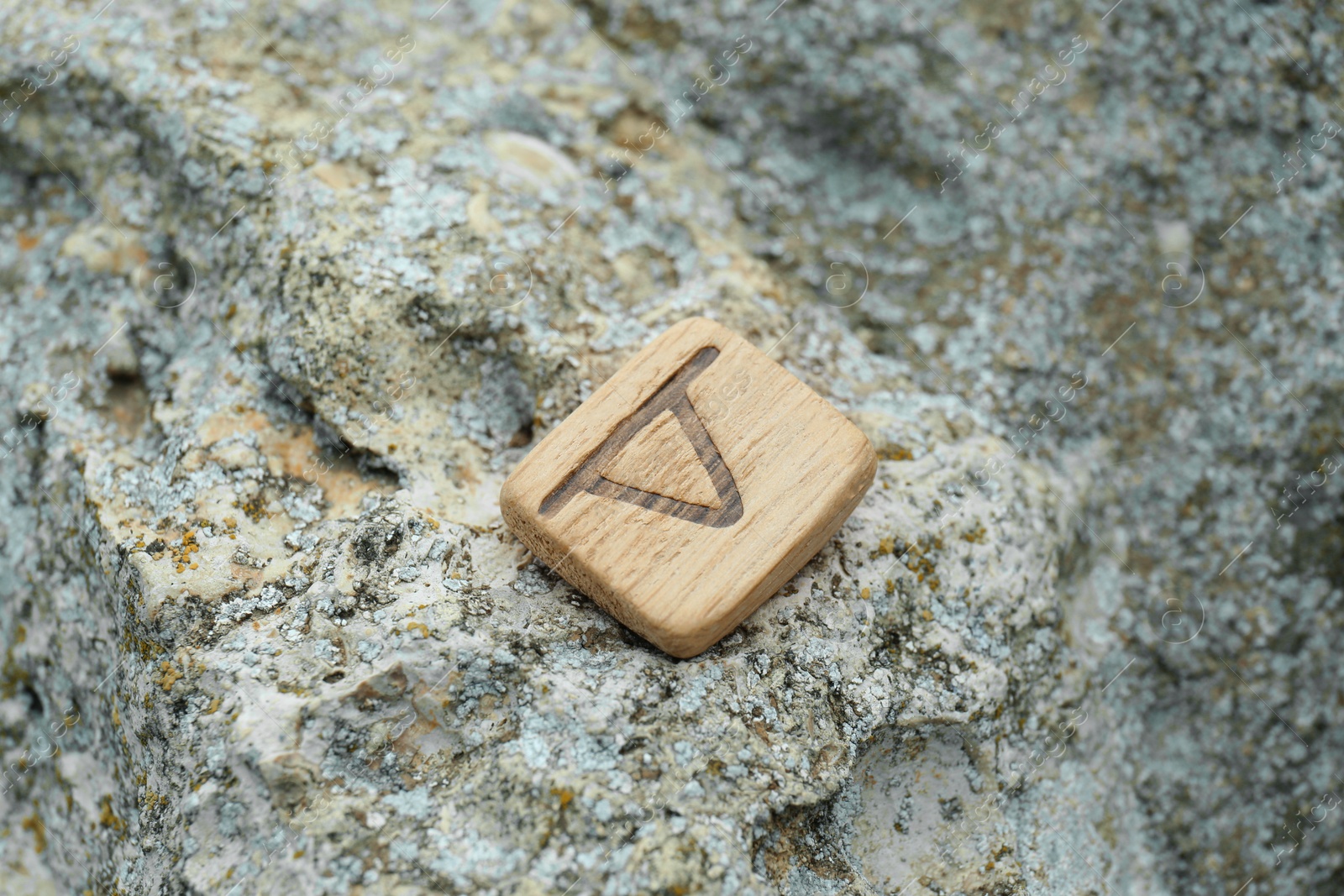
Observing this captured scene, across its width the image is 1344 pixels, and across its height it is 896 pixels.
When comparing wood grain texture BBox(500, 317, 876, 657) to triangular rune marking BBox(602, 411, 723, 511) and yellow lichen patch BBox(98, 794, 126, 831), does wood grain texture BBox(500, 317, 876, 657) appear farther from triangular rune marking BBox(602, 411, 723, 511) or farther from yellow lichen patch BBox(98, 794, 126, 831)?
yellow lichen patch BBox(98, 794, 126, 831)

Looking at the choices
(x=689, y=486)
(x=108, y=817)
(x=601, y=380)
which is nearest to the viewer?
(x=689, y=486)

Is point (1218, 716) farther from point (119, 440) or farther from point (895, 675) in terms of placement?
point (119, 440)

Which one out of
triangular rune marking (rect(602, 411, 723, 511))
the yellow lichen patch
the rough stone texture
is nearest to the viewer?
the rough stone texture

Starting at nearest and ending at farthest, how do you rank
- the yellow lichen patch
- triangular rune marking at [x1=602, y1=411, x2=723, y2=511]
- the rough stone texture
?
the rough stone texture
triangular rune marking at [x1=602, y1=411, x2=723, y2=511]
the yellow lichen patch

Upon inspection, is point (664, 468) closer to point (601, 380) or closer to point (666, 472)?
point (666, 472)

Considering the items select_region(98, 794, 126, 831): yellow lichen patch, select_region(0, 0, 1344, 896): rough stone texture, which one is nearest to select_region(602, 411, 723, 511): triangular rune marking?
select_region(0, 0, 1344, 896): rough stone texture

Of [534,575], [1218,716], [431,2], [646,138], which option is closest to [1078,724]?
[1218,716]

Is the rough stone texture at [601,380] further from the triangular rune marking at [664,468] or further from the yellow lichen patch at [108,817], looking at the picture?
the triangular rune marking at [664,468]

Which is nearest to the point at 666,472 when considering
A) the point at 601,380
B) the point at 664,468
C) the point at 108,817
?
the point at 664,468
